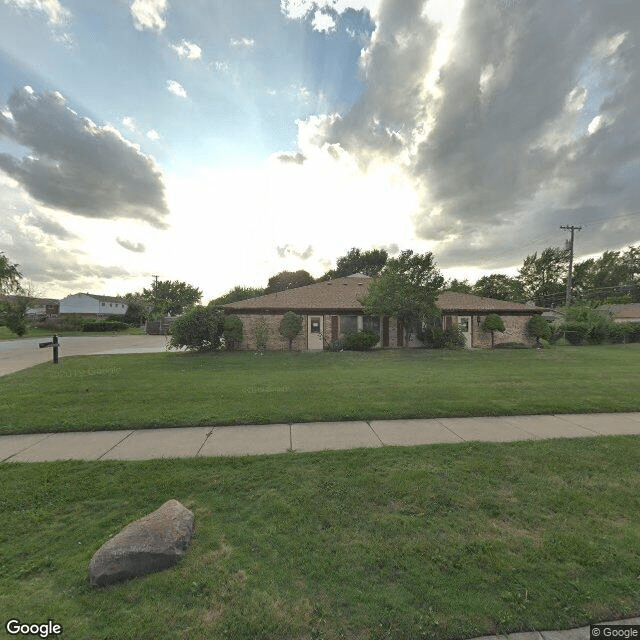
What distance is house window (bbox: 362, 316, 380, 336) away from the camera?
1957cm

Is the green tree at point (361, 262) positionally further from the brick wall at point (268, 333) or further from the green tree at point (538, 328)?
the brick wall at point (268, 333)

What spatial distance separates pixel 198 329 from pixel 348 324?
8.81 metres

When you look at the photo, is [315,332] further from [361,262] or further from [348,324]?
[361,262]

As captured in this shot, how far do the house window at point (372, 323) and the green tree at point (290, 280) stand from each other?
33.4 metres

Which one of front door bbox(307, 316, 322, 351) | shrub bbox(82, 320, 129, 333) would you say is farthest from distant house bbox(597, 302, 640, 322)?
shrub bbox(82, 320, 129, 333)

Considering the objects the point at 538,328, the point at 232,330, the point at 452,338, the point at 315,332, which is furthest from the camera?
the point at 538,328

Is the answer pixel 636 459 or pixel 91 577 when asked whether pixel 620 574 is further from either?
pixel 91 577

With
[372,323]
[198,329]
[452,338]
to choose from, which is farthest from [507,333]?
[198,329]

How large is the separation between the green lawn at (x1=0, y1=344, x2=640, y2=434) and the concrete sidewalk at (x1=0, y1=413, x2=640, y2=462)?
12.2 inches

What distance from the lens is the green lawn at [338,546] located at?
199cm

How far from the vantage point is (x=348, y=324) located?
19484 millimetres

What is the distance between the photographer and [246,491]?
3.46 meters

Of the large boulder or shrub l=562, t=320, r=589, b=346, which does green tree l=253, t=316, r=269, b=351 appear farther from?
shrub l=562, t=320, r=589, b=346

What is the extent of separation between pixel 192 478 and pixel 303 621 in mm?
2273
